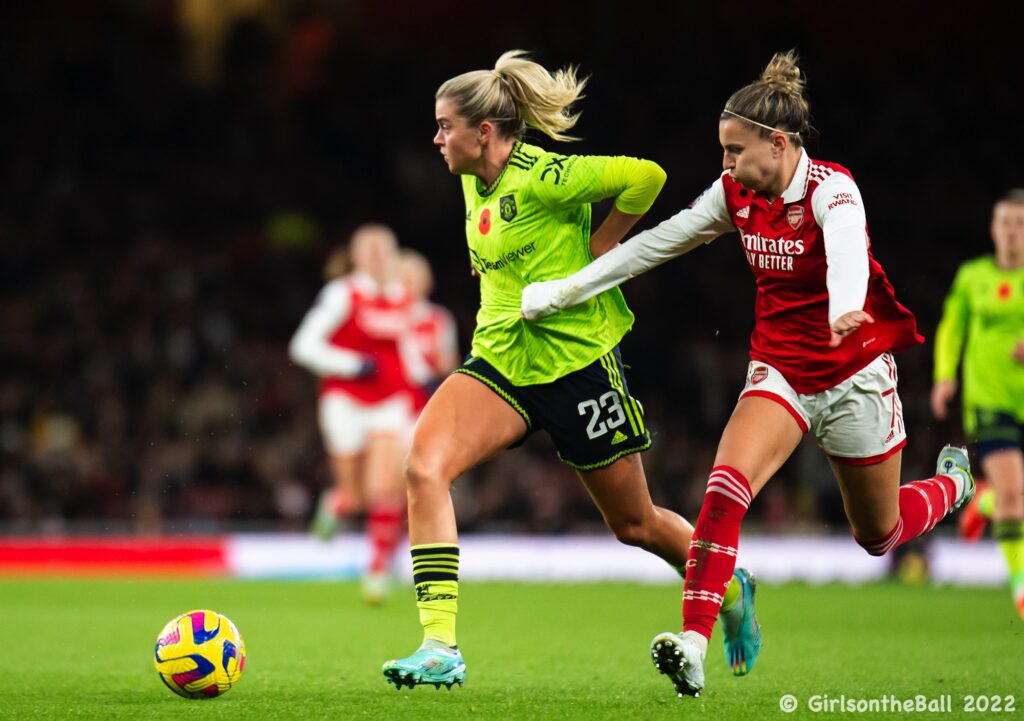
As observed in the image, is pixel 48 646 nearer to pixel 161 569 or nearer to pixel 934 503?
pixel 934 503

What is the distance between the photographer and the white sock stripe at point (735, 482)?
16.0 ft

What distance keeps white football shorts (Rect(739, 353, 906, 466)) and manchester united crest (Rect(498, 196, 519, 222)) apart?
1.00m

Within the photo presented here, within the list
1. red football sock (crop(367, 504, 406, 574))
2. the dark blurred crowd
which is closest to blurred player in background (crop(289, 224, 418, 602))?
red football sock (crop(367, 504, 406, 574))

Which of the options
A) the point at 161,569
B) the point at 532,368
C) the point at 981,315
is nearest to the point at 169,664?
the point at 532,368

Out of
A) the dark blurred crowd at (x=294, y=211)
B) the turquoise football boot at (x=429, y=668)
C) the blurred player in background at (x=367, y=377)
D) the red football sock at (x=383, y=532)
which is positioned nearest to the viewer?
the turquoise football boot at (x=429, y=668)

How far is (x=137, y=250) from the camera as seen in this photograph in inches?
735

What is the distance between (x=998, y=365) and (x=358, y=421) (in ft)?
14.8

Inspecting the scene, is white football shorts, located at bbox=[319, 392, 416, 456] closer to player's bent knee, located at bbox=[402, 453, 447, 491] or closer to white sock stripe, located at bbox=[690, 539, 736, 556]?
player's bent knee, located at bbox=[402, 453, 447, 491]

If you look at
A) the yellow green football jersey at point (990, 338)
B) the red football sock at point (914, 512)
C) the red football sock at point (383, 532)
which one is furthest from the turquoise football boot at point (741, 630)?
the red football sock at point (383, 532)

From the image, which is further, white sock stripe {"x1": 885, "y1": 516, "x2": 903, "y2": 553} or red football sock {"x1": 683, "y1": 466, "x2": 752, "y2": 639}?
white sock stripe {"x1": 885, "y1": 516, "x2": 903, "y2": 553}

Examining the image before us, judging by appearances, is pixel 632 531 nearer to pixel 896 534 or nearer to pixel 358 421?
pixel 896 534

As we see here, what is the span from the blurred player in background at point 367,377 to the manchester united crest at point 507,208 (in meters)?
5.21

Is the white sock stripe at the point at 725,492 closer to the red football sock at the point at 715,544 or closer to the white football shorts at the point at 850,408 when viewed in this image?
the red football sock at the point at 715,544

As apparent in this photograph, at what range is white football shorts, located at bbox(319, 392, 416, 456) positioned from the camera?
10742mm
